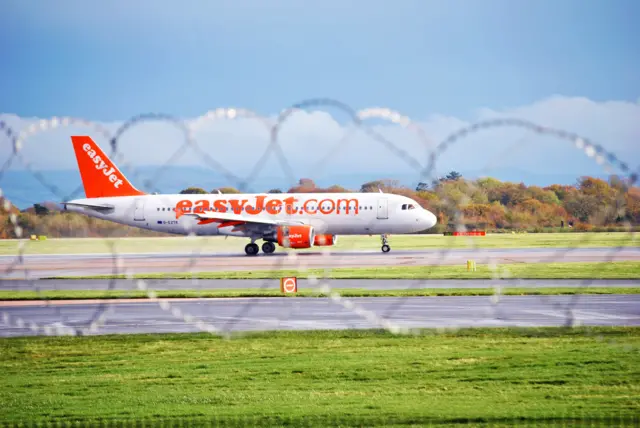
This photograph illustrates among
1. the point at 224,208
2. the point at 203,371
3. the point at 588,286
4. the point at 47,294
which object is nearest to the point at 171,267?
the point at 224,208

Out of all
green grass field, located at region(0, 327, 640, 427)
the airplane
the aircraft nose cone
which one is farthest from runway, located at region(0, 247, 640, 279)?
green grass field, located at region(0, 327, 640, 427)

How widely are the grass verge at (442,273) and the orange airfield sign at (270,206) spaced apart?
48.4 feet

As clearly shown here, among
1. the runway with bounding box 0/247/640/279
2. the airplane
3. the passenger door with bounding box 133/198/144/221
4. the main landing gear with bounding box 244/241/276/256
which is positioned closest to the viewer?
the runway with bounding box 0/247/640/279

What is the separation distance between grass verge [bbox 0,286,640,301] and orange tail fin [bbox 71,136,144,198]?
90.2ft

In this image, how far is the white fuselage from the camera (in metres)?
68.1

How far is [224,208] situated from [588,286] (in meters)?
37.4

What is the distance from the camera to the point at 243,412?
16.1m

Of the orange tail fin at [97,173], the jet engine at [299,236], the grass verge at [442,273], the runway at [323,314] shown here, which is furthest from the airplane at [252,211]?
the runway at [323,314]

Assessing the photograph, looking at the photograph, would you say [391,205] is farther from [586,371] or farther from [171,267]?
[586,371]

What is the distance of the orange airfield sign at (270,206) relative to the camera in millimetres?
68062

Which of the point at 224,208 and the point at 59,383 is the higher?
the point at 224,208

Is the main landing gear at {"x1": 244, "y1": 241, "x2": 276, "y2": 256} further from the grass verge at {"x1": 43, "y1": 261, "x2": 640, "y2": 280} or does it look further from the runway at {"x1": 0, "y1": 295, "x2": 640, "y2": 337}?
the runway at {"x1": 0, "y1": 295, "x2": 640, "y2": 337}

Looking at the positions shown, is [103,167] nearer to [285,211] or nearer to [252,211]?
[252,211]

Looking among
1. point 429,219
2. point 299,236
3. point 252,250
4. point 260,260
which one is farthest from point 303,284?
point 429,219
